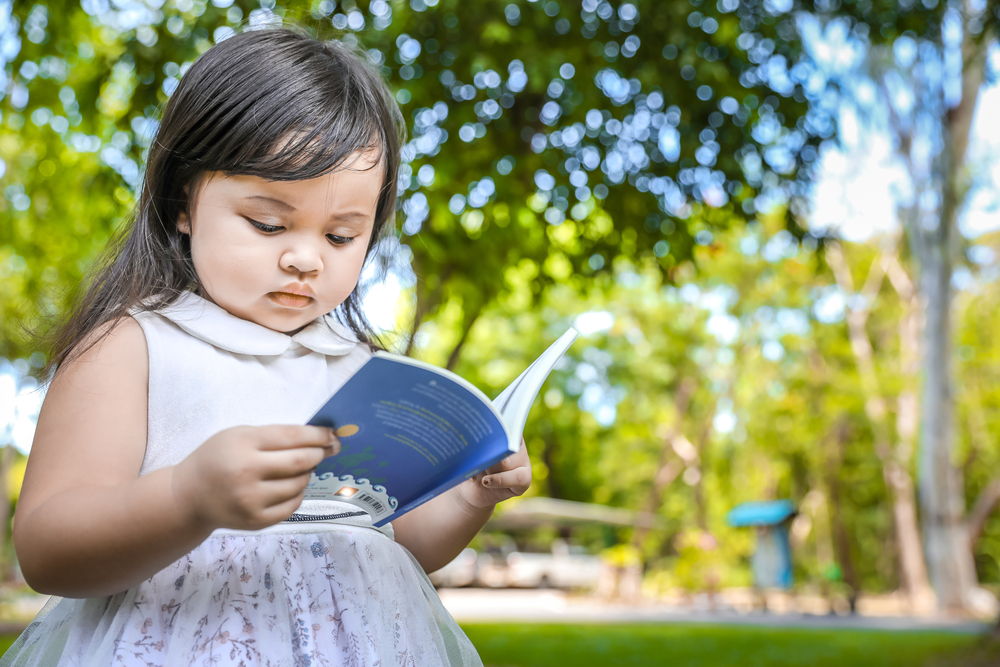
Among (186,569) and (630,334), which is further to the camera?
(630,334)

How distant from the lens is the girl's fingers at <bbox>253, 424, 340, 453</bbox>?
2.63ft

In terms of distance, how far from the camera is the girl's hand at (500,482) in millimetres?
1189

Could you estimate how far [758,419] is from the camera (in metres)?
17.2

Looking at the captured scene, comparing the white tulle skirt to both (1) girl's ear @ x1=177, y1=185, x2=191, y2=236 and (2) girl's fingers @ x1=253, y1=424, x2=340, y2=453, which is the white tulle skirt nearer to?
(2) girl's fingers @ x1=253, y1=424, x2=340, y2=453

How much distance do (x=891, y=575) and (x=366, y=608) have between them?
84.0ft

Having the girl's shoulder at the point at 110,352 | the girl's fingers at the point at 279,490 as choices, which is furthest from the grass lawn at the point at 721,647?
the girl's fingers at the point at 279,490

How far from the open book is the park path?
8.70m

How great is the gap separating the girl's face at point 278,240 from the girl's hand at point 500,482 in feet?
1.11

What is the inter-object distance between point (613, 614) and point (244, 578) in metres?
14.0

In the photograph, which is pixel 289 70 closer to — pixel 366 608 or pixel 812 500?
pixel 366 608

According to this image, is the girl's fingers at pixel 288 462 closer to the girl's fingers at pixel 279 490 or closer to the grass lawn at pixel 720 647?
the girl's fingers at pixel 279 490

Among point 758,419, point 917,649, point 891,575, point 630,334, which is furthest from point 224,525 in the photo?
point 891,575


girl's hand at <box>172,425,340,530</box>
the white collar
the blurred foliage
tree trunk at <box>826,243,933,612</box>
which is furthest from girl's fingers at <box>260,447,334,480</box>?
tree trunk at <box>826,243,933,612</box>

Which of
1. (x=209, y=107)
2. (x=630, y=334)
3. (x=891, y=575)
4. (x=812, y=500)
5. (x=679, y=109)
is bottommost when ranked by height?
(x=891, y=575)
